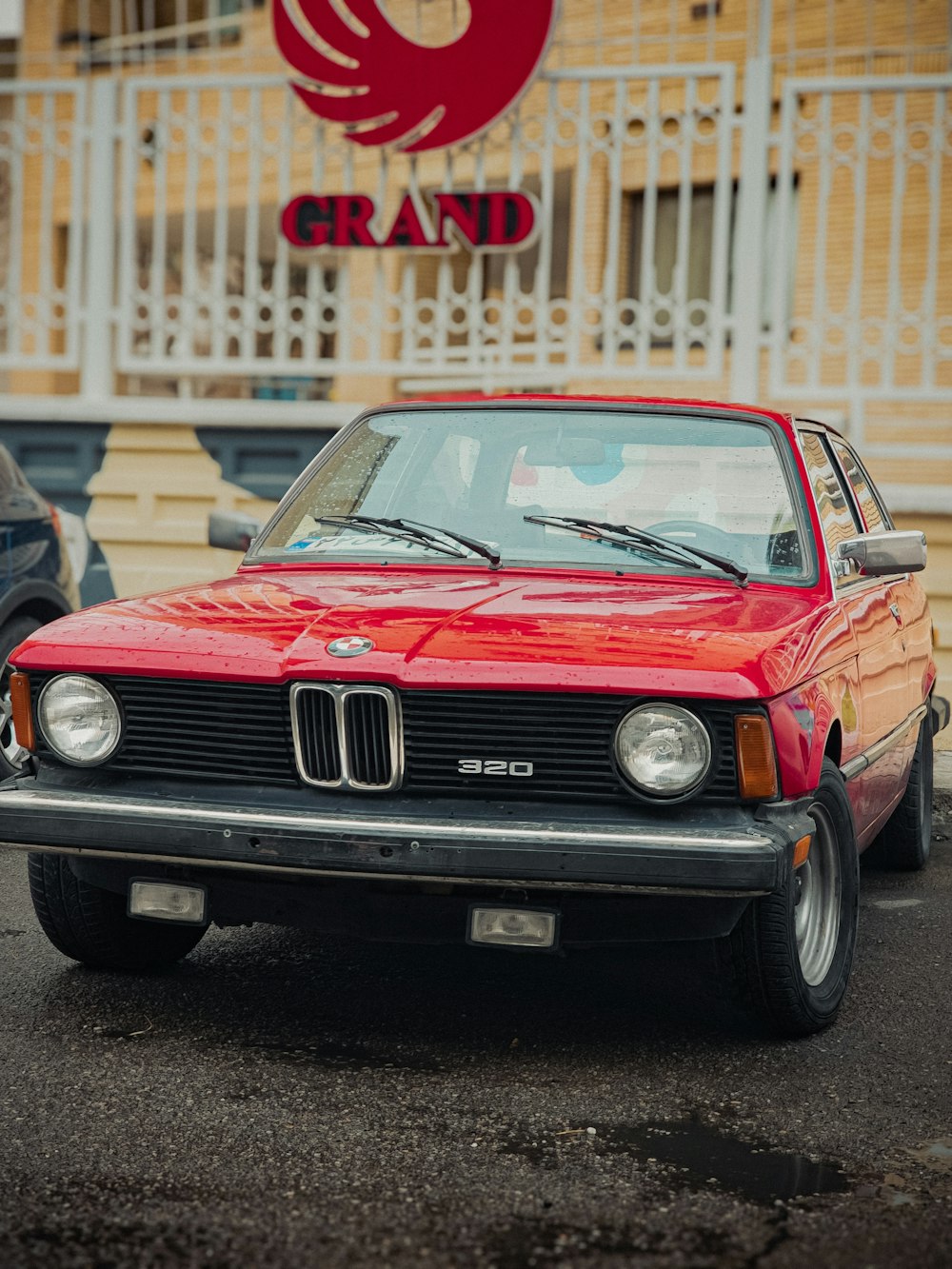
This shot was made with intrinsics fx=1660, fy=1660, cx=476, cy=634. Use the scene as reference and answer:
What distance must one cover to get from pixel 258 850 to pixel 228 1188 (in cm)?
88

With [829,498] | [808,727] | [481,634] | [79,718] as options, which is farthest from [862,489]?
[79,718]

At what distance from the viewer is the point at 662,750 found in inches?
149

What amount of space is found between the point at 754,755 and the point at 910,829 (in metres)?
2.89

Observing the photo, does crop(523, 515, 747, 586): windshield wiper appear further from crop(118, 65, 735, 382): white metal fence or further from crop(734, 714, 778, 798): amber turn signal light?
crop(118, 65, 735, 382): white metal fence

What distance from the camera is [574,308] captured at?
984 centimetres

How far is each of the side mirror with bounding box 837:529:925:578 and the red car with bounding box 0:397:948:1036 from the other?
2cm

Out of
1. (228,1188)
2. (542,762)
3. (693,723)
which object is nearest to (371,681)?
(542,762)

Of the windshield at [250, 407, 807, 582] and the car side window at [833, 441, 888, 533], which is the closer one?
the windshield at [250, 407, 807, 582]

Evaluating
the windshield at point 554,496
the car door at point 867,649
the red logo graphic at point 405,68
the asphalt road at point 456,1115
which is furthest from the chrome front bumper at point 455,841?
the red logo graphic at point 405,68

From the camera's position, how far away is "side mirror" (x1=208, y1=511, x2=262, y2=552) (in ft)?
18.2

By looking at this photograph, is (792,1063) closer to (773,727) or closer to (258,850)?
(773,727)

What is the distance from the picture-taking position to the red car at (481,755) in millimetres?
3756

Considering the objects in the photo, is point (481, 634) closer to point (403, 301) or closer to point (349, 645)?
point (349, 645)

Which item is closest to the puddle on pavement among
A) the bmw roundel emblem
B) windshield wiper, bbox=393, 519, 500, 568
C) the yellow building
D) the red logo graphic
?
the bmw roundel emblem
